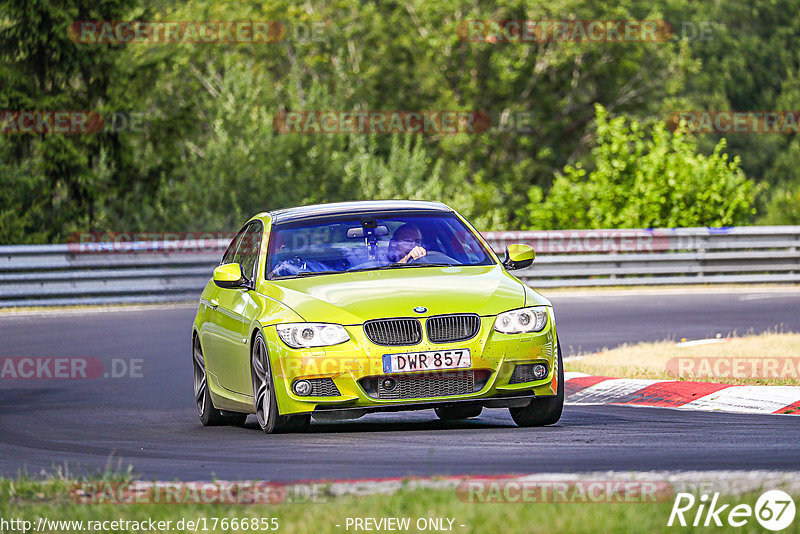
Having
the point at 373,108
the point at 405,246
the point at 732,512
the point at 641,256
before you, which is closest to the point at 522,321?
the point at 405,246

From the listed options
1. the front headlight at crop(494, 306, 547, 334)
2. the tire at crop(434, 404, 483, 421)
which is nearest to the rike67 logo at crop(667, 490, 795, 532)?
the front headlight at crop(494, 306, 547, 334)

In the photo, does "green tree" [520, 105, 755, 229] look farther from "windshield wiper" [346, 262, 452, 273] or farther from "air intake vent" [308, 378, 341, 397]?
"air intake vent" [308, 378, 341, 397]

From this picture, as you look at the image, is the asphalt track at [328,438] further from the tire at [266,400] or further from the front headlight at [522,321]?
the front headlight at [522,321]

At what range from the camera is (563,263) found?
979 inches

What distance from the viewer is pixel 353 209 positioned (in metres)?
10.6

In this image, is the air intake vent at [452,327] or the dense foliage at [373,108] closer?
the air intake vent at [452,327]

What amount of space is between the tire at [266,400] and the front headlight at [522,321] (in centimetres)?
135

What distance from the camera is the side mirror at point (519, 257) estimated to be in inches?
408

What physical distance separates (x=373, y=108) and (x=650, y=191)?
24518 mm

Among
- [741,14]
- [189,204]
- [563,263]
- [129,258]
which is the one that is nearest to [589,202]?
[563,263]

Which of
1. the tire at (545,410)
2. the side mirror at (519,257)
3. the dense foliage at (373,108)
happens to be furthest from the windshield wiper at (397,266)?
the dense foliage at (373,108)

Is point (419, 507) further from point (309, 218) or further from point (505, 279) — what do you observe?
point (309, 218)

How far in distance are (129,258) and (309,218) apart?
500 inches

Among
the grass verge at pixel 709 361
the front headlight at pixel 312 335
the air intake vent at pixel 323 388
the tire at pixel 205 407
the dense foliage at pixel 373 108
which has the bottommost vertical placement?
the dense foliage at pixel 373 108
